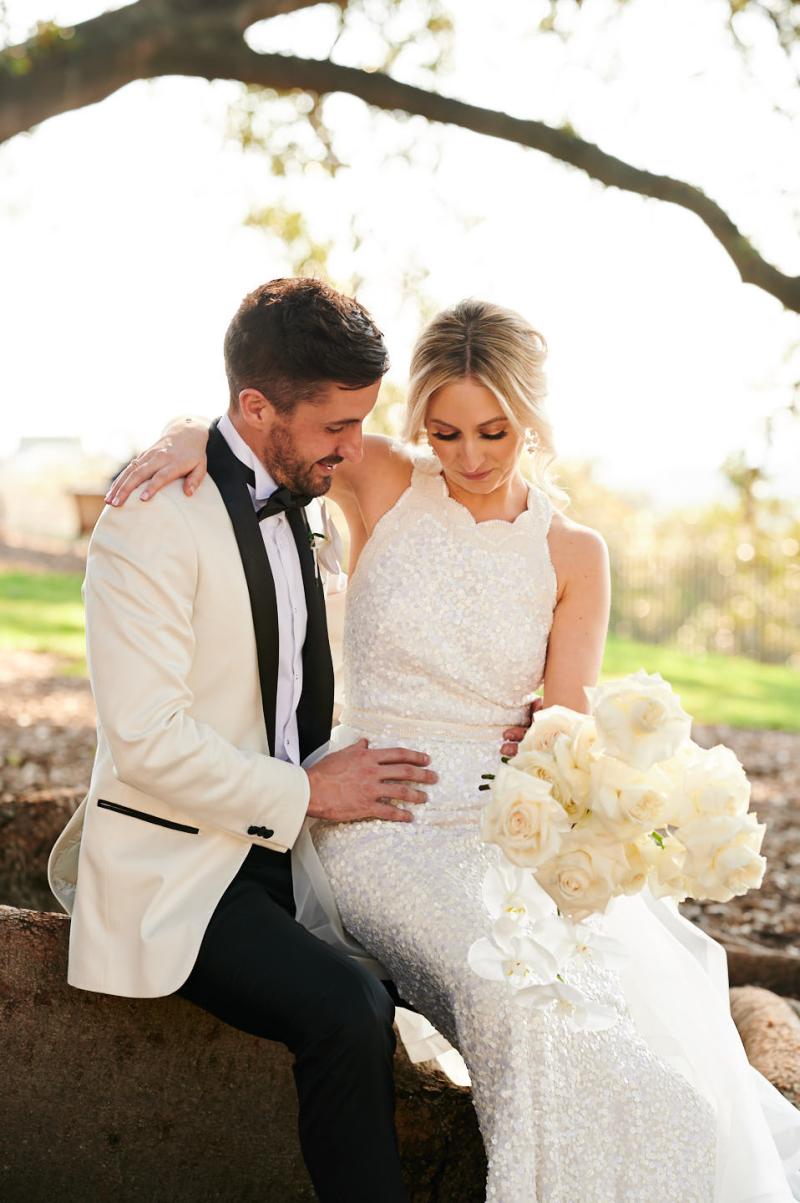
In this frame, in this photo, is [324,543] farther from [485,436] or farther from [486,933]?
[486,933]

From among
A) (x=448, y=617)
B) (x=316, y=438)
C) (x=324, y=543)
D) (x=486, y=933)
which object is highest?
(x=316, y=438)

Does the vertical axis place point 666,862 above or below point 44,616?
above

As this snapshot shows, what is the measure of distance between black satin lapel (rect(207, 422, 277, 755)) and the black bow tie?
33 millimetres

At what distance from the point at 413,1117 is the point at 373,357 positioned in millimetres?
1915

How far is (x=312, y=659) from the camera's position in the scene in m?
3.43

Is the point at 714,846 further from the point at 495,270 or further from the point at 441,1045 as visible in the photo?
the point at 495,270

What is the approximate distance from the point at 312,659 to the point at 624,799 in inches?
45.3

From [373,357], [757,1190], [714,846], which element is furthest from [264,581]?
[757,1190]

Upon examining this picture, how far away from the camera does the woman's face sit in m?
3.52

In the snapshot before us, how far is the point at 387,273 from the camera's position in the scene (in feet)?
27.5

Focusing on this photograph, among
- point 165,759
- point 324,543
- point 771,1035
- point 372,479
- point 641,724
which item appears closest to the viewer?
point 641,724

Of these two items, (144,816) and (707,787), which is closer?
(707,787)

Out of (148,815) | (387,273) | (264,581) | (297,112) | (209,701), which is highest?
(297,112)

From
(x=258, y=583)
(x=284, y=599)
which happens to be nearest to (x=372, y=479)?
(x=284, y=599)
